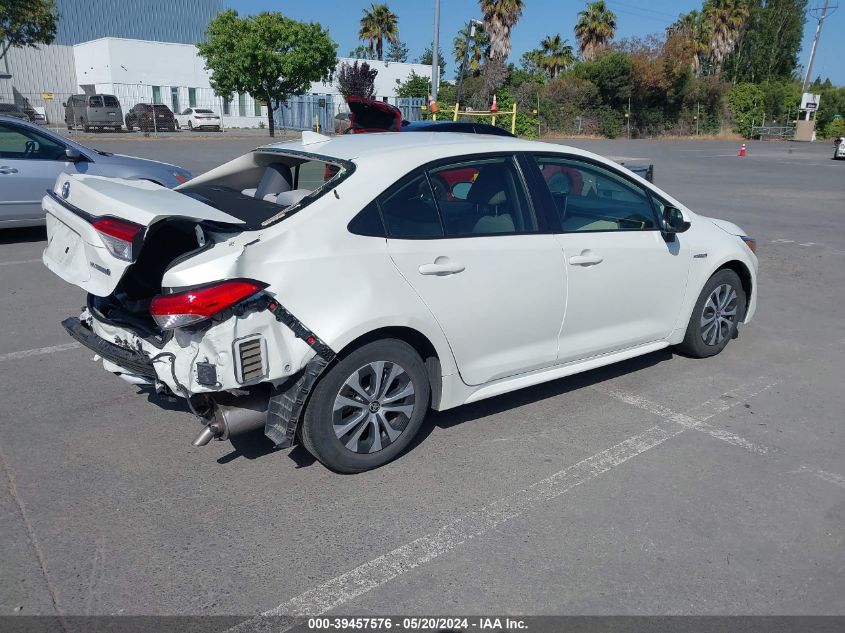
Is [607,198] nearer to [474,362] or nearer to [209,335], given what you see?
[474,362]

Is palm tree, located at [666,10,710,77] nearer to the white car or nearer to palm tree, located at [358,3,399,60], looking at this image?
palm tree, located at [358,3,399,60]

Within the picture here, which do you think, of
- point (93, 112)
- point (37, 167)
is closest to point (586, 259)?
point (37, 167)

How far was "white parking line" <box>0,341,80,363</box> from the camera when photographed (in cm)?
540

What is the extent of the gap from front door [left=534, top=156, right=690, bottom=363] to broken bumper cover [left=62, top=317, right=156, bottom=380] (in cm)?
240

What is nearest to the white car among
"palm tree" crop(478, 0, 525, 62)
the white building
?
the white building

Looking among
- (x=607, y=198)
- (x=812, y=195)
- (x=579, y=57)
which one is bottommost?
(x=812, y=195)

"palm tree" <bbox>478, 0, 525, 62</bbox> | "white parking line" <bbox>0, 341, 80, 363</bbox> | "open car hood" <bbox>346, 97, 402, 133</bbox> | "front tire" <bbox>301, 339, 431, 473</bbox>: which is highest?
"palm tree" <bbox>478, 0, 525, 62</bbox>

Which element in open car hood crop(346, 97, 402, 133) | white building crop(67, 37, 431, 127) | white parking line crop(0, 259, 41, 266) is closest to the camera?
white parking line crop(0, 259, 41, 266)

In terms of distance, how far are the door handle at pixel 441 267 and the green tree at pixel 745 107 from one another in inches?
2494

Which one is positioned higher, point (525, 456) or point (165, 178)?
point (165, 178)

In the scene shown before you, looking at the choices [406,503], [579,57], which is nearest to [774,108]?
[579,57]

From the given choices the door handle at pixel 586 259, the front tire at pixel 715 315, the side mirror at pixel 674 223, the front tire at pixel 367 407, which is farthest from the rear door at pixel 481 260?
the front tire at pixel 715 315

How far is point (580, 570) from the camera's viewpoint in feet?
10.1

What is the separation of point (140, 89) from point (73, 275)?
159ft
